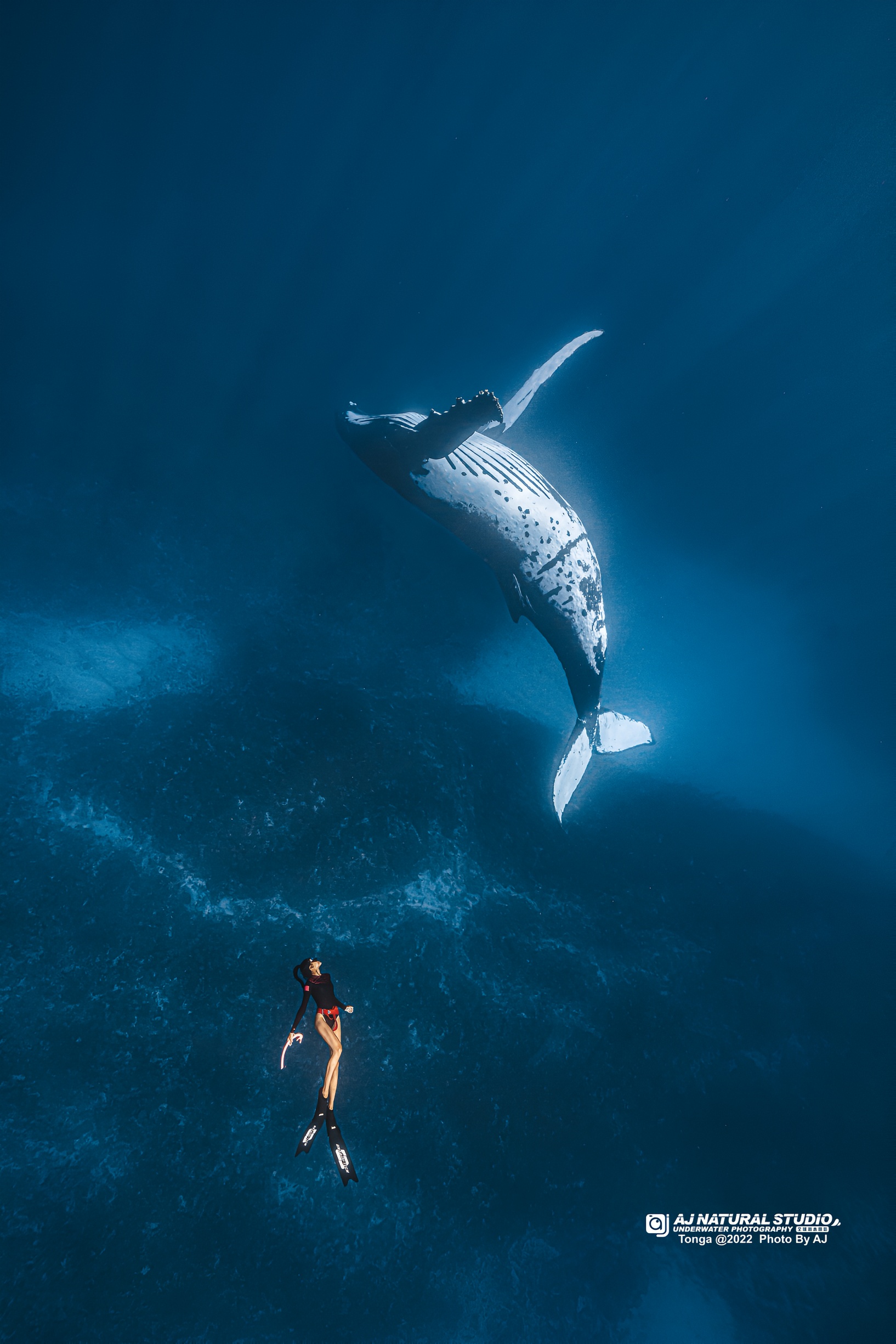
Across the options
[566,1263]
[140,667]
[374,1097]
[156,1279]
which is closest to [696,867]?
[566,1263]

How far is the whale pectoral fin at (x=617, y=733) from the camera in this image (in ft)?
27.3

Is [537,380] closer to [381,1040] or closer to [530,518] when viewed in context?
[530,518]

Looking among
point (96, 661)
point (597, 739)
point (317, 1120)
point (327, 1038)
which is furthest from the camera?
point (96, 661)

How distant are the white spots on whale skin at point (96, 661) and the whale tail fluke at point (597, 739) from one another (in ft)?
24.7

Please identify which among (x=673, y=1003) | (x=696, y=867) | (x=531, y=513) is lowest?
(x=673, y=1003)

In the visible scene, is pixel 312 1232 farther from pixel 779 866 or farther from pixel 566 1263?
pixel 779 866

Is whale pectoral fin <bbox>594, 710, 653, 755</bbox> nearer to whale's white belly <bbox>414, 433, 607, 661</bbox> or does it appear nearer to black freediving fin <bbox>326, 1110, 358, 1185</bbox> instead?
whale's white belly <bbox>414, 433, 607, 661</bbox>

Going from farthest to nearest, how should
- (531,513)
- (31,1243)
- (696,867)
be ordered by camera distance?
(696,867) → (531,513) → (31,1243)

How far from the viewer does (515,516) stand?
704 cm

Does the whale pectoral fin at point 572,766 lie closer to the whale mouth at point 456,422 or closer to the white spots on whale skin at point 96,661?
the whale mouth at point 456,422

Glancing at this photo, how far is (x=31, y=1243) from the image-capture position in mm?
5504

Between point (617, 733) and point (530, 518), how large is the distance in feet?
14.6

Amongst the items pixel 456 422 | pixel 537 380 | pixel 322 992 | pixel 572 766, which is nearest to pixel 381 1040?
pixel 322 992

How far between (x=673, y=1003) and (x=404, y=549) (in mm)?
10874
